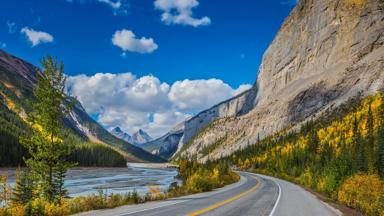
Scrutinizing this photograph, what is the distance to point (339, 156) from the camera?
3253 cm

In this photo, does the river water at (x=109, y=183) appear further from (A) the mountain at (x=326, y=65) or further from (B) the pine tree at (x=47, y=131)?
(A) the mountain at (x=326, y=65)

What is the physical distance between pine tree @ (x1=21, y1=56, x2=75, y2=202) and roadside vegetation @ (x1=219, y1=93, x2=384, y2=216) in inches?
606

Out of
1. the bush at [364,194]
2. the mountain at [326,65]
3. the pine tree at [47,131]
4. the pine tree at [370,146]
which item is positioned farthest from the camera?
the mountain at [326,65]

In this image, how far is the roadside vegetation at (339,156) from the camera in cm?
1881

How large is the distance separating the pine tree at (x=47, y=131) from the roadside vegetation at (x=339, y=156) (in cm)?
1539

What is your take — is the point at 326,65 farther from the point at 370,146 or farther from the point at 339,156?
the point at 339,156

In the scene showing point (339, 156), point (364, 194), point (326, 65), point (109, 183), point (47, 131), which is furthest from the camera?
point (326, 65)

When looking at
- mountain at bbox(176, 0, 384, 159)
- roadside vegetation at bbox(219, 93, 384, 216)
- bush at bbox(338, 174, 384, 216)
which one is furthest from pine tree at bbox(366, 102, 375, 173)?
A: mountain at bbox(176, 0, 384, 159)

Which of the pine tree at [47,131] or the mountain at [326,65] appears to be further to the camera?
the mountain at [326,65]

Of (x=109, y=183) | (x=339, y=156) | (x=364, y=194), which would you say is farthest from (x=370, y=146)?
(x=109, y=183)

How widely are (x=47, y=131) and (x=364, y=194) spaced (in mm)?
16522

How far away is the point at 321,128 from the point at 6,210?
324 feet

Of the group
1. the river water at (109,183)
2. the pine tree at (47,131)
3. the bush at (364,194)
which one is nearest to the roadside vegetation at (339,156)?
the bush at (364,194)

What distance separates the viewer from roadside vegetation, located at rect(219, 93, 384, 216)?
18.8 meters
